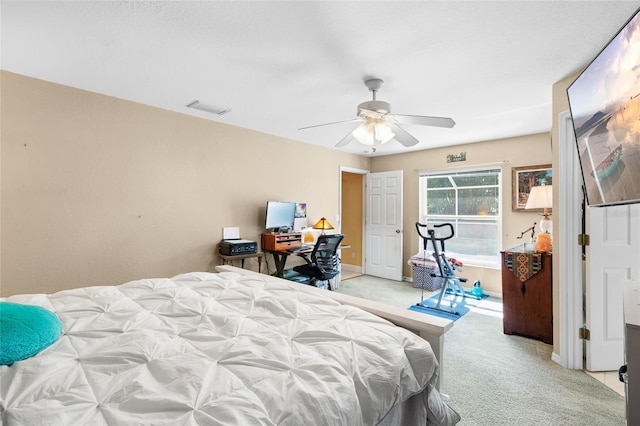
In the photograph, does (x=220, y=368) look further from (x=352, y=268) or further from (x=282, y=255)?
(x=352, y=268)

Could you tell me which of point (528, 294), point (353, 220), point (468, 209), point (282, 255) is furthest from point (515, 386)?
point (353, 220)

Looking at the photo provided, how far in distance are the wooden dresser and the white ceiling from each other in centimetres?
158

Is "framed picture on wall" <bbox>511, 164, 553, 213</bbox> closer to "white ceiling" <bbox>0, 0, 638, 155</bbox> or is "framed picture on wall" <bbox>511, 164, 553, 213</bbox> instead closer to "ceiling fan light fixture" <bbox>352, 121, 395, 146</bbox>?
"white ceiling" <bbox>0, 0, 638, 155</bbox>

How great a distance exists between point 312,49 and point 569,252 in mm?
2541

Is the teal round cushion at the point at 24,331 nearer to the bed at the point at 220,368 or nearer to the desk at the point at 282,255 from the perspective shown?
the bed at the point at 220,368

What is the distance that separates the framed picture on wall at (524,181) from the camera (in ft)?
13.5

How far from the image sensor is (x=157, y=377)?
91cm

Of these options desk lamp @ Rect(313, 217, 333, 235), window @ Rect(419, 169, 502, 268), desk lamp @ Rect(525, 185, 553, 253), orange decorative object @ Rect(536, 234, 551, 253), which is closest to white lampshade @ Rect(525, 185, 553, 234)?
desk lamp @ Rect(525, 185, 553, 253)

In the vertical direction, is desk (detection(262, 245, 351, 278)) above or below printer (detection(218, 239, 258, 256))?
below

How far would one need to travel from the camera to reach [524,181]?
4.28 m

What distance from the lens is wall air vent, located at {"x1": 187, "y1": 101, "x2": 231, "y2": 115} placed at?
317 centimetres

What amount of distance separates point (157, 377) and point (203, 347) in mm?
204

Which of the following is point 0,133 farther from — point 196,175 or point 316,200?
point 316,200

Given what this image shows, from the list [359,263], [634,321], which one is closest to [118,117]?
[634,321]
